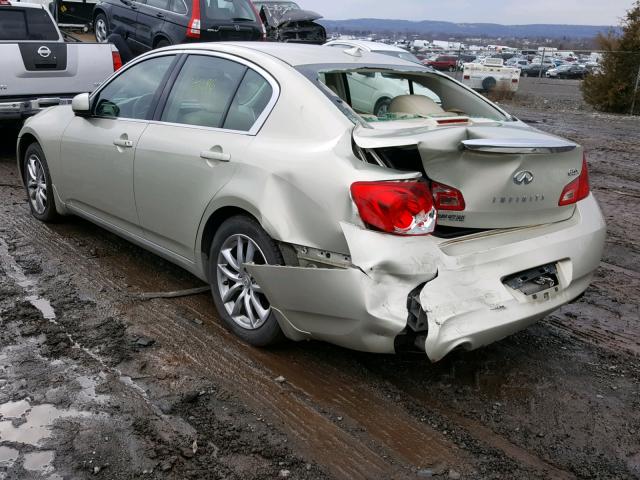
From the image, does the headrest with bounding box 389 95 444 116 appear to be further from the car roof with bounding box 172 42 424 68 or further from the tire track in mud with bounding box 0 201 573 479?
the tire track in mud with bounding box 0 201 573 479

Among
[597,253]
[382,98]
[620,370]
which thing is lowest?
[620,370]

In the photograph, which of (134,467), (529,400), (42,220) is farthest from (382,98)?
(42,220)

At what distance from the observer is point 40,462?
2730 millimetres

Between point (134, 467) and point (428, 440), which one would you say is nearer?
point (134, 467)

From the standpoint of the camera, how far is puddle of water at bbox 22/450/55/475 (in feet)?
8.82

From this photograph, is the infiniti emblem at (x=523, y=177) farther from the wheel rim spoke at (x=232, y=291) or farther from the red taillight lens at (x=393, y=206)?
the wheel rim spoke at (x=232, y=291)

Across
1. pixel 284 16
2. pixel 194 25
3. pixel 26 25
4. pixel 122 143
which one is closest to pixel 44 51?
pixel 26 25

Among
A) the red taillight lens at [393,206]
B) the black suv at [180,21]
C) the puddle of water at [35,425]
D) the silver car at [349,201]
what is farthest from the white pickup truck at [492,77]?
the puddle of water at [35,425]

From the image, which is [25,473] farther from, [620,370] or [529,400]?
[620,370]

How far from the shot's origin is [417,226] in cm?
302

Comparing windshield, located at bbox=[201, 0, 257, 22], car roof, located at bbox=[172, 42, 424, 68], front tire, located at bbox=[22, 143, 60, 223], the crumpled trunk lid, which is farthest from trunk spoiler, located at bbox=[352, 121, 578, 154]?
windshield, located at bbox=[201, 0, 257, 22]

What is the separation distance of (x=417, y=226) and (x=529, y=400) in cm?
111

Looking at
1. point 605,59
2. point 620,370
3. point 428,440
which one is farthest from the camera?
point 605,59

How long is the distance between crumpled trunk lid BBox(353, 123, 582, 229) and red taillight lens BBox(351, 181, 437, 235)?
15 cm
